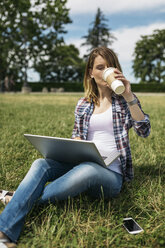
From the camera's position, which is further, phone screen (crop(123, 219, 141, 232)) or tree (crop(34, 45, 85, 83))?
tree (crop(34, 45, 85, 83))

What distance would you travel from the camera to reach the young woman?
176cm

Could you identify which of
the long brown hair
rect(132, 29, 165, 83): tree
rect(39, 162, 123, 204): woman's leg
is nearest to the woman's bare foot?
rect(39, 162, 123, 204): woman's leg

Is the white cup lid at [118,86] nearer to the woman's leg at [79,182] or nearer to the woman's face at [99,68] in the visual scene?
the woman's face at [99,68]

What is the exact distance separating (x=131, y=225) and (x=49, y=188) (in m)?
0.64

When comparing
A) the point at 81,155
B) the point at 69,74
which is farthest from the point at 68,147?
the point at 69,74

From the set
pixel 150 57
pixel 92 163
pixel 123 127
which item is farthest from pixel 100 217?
pixel 150 57

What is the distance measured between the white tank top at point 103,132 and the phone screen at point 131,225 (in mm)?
441

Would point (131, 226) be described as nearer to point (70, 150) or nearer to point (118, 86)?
point (70, 150)

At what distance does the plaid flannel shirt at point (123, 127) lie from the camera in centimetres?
220

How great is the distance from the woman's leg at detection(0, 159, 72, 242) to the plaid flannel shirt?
1.60 feet

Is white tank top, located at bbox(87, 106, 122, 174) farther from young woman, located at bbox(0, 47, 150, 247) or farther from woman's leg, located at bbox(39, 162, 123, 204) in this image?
woman's leg, located at bbox(39, 162, 123, 204)

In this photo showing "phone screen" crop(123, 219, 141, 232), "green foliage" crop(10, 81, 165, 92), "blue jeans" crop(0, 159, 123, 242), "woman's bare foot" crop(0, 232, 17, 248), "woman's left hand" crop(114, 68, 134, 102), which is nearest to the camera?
"woman's bare foot" crop(0, 232, 17, 248)

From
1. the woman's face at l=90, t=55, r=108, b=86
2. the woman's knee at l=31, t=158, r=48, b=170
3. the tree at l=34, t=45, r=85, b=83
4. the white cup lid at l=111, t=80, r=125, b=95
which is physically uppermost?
the tree at l=34, t=45, r=85, b=83

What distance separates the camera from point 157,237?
1.68 m
